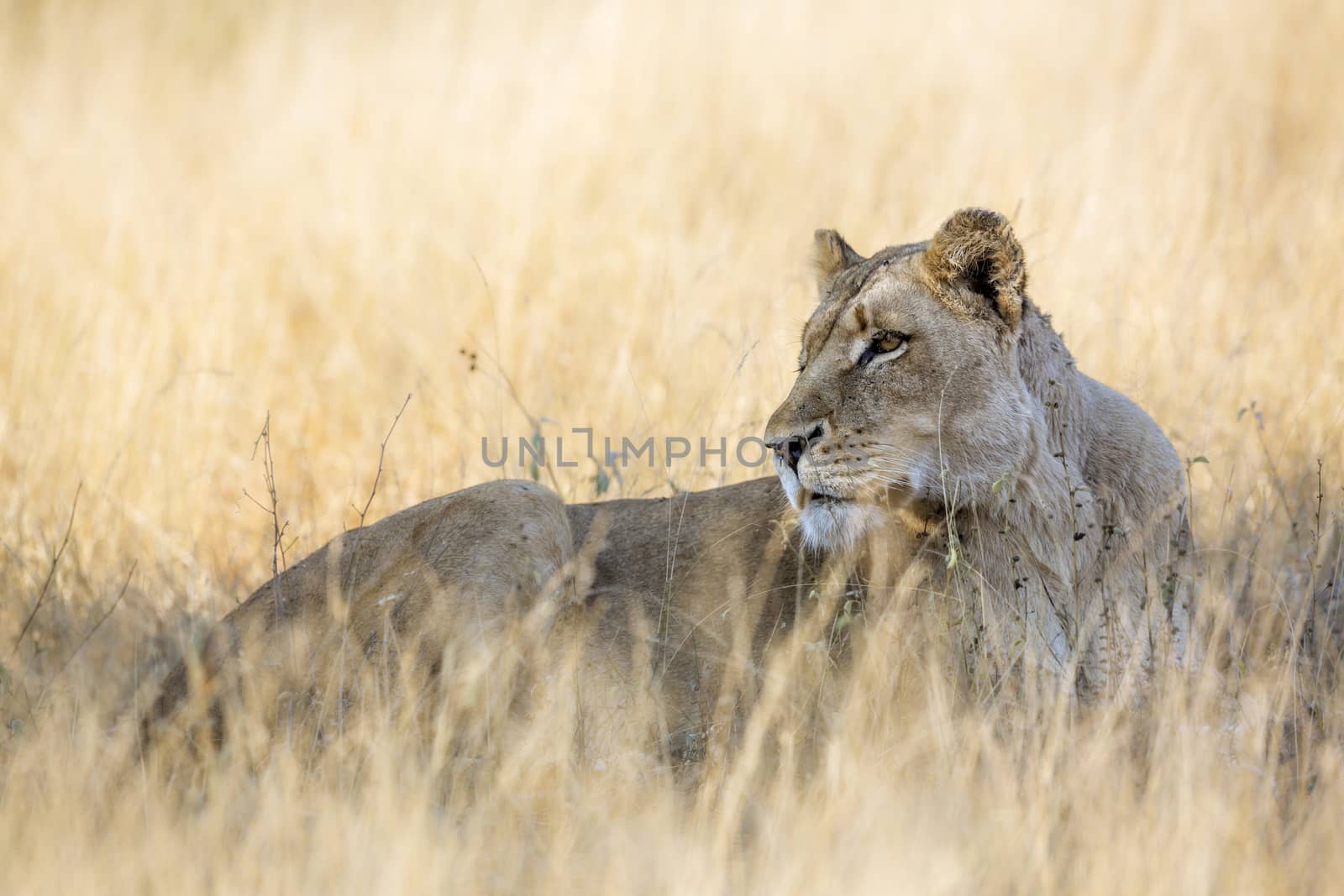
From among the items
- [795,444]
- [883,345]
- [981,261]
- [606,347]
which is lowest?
[795,444]

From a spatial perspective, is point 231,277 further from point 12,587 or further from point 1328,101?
point 1328,101

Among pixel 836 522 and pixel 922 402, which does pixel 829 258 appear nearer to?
pixel 922 402

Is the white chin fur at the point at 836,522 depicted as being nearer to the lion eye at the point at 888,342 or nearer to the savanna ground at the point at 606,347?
the savanna ground at the point at 606,347

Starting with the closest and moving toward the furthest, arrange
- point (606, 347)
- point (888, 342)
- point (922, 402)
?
point (922, 402)
point (888, 342)
point (606, 347)

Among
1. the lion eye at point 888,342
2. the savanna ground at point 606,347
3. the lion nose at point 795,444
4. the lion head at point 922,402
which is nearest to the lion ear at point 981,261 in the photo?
the lion head at point 922,402

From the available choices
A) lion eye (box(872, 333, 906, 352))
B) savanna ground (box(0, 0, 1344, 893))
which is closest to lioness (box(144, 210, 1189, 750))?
lion eye (box(872, 333, 906, 352))

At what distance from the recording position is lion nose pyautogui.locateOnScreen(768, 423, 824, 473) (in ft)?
12.7

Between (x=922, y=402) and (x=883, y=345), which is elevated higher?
(x=883, y=345)

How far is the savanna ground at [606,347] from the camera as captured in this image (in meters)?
2.96

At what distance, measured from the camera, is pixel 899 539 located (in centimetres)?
402

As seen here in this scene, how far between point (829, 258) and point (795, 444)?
0.97m

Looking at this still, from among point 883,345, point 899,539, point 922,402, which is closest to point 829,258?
point 883,345

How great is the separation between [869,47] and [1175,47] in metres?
1.91

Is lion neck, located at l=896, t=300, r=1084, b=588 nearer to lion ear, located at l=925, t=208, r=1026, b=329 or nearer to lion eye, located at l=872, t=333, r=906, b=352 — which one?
lion ear, located at l=925, t=208, r=1026, b=329
